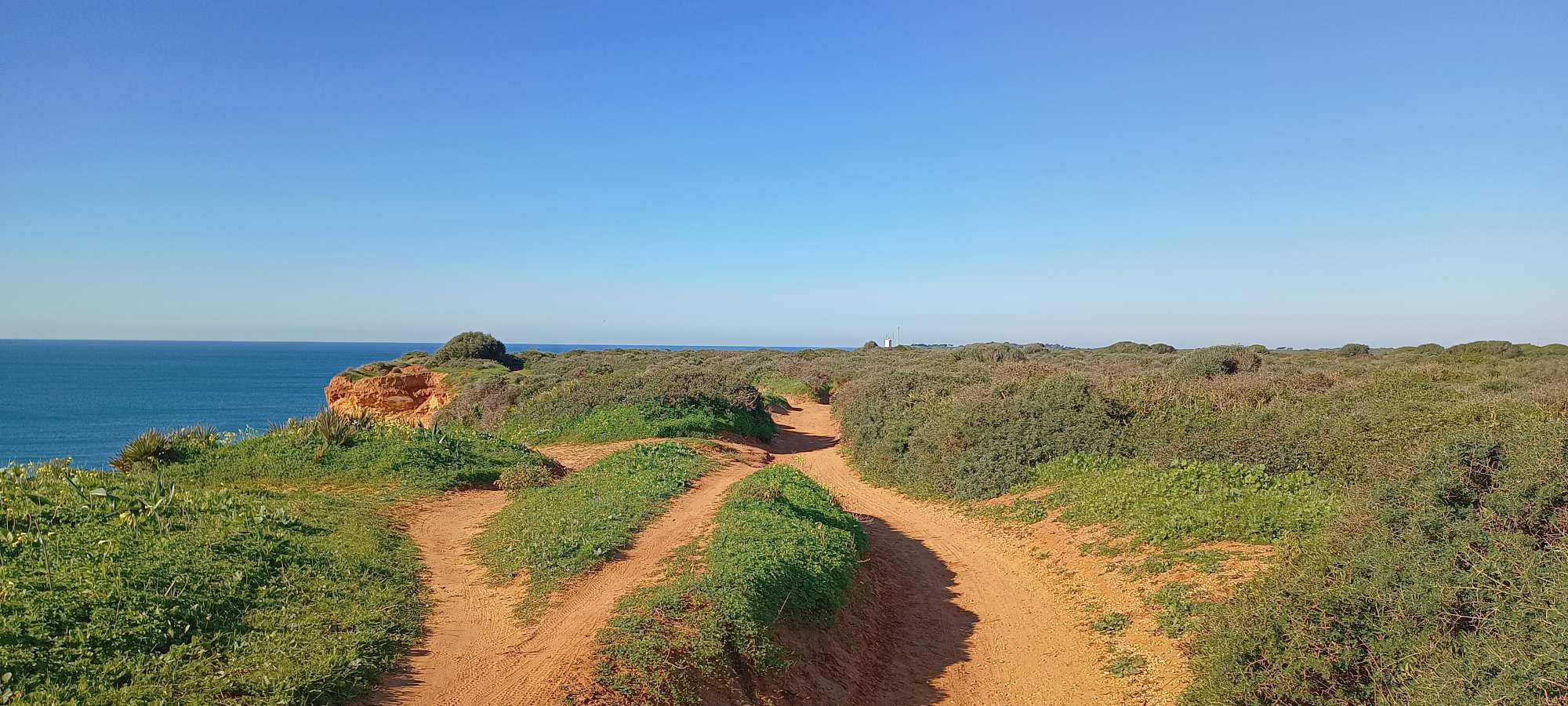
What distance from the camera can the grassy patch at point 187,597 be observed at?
484 cm

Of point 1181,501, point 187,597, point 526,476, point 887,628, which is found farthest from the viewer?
point 526,476

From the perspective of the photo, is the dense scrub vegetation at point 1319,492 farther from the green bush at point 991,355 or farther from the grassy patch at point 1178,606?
the green bush at point 991,355

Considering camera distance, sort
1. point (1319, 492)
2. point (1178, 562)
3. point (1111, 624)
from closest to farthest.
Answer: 1. point (1111, 624)
2. point (1178, 562)
3. point (1319, 492)

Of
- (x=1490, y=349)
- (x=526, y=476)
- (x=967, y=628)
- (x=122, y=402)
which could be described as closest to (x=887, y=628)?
(x=967, y=628)

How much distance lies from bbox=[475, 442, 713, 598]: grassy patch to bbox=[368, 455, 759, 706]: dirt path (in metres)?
0.23

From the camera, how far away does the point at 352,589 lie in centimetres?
706

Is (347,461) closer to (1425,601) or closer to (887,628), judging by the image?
(887,628)

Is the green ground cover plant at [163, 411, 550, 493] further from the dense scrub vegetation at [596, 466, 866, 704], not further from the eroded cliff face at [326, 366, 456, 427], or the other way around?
the eroded cliff face at [326, 366, 456, 427]

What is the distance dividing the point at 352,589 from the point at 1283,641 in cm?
835

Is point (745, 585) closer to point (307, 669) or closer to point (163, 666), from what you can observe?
point (307, 669)

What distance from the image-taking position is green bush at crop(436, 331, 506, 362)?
41312 millimetres

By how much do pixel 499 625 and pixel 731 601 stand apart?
7.21ft

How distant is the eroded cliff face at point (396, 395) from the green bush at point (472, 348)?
860 centimetres

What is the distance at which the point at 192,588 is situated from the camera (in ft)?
20.2
